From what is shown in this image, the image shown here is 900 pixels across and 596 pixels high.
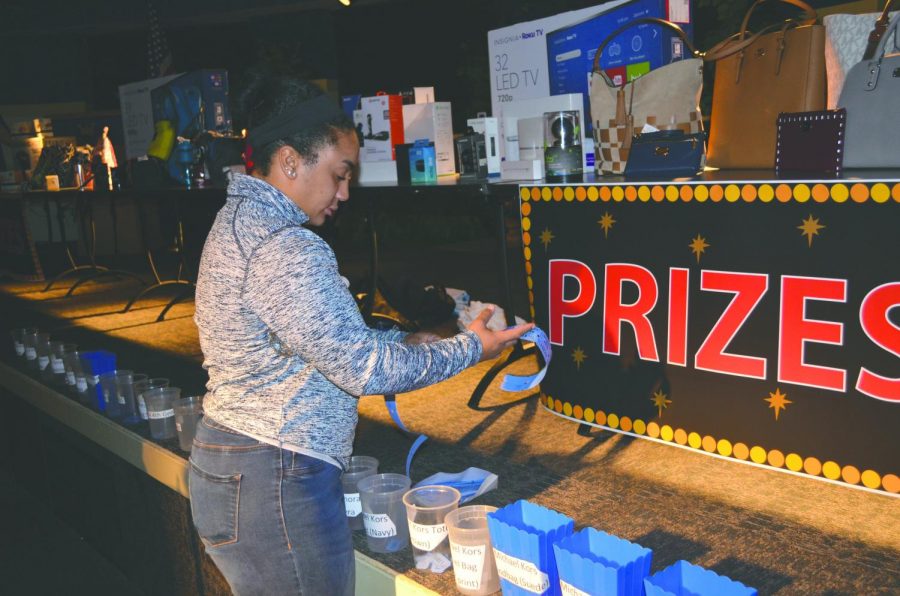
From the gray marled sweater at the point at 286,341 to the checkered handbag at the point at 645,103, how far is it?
138cm

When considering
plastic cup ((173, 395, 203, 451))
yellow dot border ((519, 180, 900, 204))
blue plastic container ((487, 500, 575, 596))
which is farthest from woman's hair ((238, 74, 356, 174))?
plastic cup ((173, 395, 203, 451))

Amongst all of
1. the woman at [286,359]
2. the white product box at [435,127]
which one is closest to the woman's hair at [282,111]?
the woman at [286,359]

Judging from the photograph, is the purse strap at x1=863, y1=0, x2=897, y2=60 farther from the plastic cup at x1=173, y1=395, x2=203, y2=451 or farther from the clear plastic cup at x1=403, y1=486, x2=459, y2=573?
the plastic cup at x1=173, y1=395, x2=203, y2=451

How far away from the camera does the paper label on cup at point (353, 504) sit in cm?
196

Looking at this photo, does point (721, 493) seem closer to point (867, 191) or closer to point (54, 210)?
point (867, 191)

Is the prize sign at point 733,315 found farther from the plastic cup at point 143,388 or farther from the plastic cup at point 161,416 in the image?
the plastic cup at point 143,388

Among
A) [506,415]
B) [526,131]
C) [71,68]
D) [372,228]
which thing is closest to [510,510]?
[506,415]

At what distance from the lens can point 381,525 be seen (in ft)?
5.98

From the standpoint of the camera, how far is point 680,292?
216cm

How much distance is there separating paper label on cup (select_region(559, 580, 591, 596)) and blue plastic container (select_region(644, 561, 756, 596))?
0.12 metres

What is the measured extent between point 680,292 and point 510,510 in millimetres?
929

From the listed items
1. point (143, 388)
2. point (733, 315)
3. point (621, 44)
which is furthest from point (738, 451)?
point (143, 388)

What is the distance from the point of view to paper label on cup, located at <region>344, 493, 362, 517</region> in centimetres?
196

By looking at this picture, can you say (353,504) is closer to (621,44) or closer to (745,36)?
(745,36)
